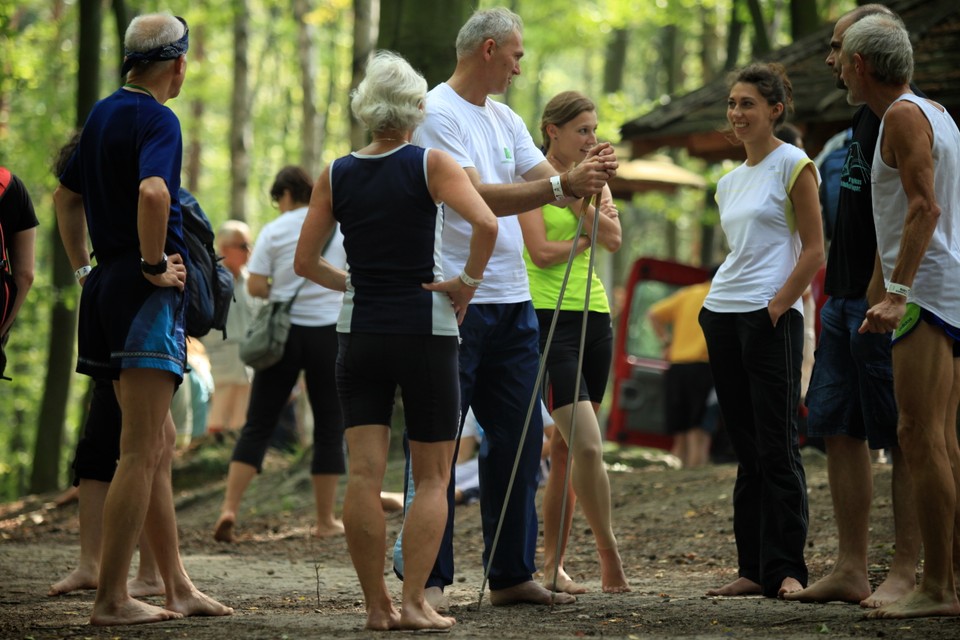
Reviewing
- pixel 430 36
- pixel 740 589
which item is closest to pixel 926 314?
pixel 740 589

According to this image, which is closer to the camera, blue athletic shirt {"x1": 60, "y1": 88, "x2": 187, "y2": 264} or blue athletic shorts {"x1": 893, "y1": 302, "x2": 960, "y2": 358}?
blue athletic shorts {"x1": 893, "y1": 302, "x2": 960, "y2": 358}

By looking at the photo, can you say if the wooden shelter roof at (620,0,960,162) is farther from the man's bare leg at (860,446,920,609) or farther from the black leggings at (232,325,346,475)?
the man's bare leg at (860,446,920,609)

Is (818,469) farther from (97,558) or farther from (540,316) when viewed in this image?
(97,558)

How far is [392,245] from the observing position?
4777mm

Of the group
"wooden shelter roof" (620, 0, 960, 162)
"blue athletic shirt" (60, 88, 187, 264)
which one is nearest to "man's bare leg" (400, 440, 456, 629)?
"blue athletic shirt" (60, 88, 187, 264)

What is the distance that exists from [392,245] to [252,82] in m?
39.2

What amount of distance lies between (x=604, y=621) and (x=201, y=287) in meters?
2.13

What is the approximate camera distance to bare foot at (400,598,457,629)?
4.69m

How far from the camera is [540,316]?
638 centimetres

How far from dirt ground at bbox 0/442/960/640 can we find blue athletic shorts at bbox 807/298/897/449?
0.74 m

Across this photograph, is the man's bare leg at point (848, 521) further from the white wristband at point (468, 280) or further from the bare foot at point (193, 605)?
the bare foot at point (193, 605)

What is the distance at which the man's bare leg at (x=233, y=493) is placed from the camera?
8969 millimetres

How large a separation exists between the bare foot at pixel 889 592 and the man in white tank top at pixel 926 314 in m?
0.27

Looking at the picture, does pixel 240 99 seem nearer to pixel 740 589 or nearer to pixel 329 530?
pixel 329 530
